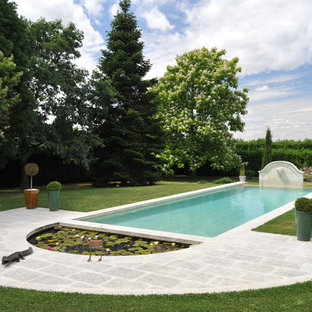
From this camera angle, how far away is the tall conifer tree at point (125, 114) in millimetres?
21328

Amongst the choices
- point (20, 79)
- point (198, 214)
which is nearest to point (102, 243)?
point (198, 214)

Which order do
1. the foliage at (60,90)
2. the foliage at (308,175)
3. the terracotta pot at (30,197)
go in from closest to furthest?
the terracotta pot at (30,197) → the foliage at (60,90) → the foliage at (308,175)

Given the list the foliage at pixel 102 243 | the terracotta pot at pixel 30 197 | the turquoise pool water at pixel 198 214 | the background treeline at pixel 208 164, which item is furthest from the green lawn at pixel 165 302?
the background treeline at pixel 208 164

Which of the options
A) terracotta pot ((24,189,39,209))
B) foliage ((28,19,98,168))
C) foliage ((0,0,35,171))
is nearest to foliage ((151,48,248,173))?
foliage ((28,19,98,168))

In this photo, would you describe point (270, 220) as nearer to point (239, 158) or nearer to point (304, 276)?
point (304, 276)

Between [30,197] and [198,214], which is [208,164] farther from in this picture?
[30,197]

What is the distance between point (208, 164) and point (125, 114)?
1059cm

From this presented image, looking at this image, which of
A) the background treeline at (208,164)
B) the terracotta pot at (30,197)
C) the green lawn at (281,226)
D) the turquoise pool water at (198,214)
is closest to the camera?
the green lawn at (281,226)

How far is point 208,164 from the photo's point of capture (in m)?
29.3

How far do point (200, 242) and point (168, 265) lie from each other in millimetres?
1676

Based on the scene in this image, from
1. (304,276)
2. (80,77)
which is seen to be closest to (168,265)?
(304,276)

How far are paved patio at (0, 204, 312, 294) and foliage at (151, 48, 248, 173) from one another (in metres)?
18.1

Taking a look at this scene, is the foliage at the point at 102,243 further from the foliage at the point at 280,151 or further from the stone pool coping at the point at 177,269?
the foliage at the point at 280,151

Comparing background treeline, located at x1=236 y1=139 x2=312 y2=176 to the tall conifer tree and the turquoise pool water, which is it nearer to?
the tall conifer tree
